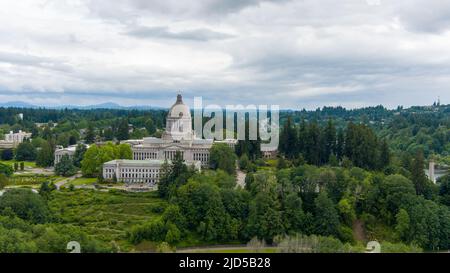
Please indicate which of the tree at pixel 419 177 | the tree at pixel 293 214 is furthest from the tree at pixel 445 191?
the tree at pixel 293 214

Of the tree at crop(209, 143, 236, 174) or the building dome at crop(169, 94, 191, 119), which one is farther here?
the building dome at crop(169, 94, 191, 119)

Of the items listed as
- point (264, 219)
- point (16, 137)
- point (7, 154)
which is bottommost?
point (264, 219)

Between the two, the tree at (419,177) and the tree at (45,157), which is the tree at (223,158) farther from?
the tree at (45,157)

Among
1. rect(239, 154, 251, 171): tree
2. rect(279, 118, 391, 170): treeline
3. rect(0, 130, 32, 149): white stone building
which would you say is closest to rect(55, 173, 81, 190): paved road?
rect(239, 154, 251, 171): tree

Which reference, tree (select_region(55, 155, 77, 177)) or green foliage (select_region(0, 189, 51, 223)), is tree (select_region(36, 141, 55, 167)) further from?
green foliage (select_region(0, 189, 51, 223))

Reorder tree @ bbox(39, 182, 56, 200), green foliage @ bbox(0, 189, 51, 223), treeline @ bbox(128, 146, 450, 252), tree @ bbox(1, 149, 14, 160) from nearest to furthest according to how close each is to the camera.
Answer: treeline @ bbox(128, 146, 450, 252) → green foliage @ bbox(0, 189, 51, 223) → tree @ bbox(39, 182, 56, 200) → tree @ bbox(1, 149, 14, 160)

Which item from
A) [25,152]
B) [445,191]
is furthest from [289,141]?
[25,152]

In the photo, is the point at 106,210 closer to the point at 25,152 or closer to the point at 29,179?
the point at 29,179
